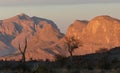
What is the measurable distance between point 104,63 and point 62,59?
80.6 feet

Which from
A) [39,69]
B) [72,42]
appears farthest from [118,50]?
[39,69]

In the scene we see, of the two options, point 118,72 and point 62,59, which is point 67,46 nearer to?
Answer: point 62,59

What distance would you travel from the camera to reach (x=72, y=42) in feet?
309

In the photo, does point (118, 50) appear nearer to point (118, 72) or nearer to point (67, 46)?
point (67, 46)

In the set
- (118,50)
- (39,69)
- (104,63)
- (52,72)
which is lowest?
(118,50)

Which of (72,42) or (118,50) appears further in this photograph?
(118,50)

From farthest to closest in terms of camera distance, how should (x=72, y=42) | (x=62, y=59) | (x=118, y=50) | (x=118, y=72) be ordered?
(x=118, y=50) < (x=72, y=42) < (x=62, y=59) < (x=118, y=72)

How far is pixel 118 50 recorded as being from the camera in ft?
354

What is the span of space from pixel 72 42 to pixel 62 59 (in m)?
6.93

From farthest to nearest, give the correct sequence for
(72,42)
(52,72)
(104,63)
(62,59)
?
(72,42), (62,59), (104,63), (52,72)

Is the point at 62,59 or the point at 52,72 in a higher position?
the point at 52,72

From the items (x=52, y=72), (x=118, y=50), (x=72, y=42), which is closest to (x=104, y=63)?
(x=52, y=72)

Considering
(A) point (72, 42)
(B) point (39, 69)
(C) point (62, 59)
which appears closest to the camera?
(B) point (39, 69)

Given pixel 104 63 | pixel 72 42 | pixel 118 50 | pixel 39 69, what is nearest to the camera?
pixel 39 69
